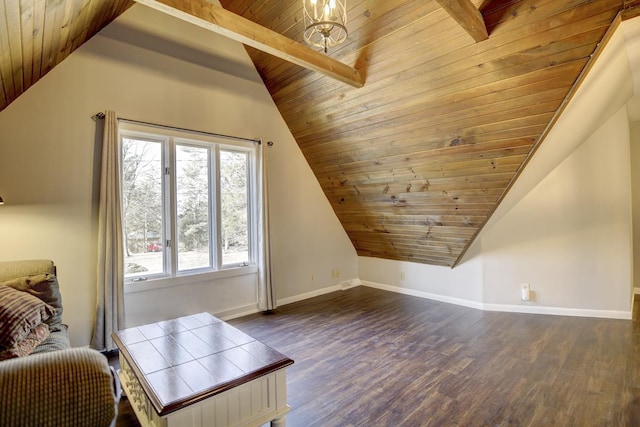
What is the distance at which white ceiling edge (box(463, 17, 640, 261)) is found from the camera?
230cm

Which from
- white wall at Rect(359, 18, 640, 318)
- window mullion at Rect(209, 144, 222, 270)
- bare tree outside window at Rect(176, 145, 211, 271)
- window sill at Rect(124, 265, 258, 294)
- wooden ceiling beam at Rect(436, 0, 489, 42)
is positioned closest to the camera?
wooden ceiling beam at Rect(436, 0, 489, 42)

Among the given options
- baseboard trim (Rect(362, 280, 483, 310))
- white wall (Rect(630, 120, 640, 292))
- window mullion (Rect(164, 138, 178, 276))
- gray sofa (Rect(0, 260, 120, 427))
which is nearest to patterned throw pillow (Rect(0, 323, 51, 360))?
gray sofa (Rect(0, 260, 120, 427))

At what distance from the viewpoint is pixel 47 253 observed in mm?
2902

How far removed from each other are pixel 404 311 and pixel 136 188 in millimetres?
3442

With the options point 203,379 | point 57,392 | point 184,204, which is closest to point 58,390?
point 57,392

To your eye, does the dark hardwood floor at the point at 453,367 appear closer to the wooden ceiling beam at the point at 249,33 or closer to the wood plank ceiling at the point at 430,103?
the wood plank ceiling at the point at 430,103

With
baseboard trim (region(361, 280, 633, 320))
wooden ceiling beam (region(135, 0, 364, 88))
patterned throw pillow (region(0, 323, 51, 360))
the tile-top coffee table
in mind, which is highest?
wooden ceiling beam (region(135, 0, 364, 88))

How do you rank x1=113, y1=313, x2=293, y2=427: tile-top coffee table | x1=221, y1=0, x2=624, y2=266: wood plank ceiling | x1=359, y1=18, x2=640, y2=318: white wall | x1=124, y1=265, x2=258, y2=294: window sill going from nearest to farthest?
x1=113, y1=313, x2=293, y2=427: tile-top coffee table < x1=221, y1=0, x2=624, y2=266: wood plank ceiling < x1=124, y1=265, x2=258, y2=294: window sill < x1=359, y1=18, x2=640, y2=318: white wall

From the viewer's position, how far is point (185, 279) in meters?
3.68

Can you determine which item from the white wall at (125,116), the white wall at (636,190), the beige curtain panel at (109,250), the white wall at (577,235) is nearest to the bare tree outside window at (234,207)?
the white wall at (125,116)

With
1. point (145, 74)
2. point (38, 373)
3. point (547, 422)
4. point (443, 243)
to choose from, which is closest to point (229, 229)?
point (145, 74)

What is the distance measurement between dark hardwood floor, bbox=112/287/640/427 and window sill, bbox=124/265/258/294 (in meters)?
0.57

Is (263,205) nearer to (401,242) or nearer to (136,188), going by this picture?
(136,188)

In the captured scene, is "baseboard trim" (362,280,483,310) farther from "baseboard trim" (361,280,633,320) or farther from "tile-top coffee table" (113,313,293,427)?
"tile-top coffee table" (113,313,293,427)
